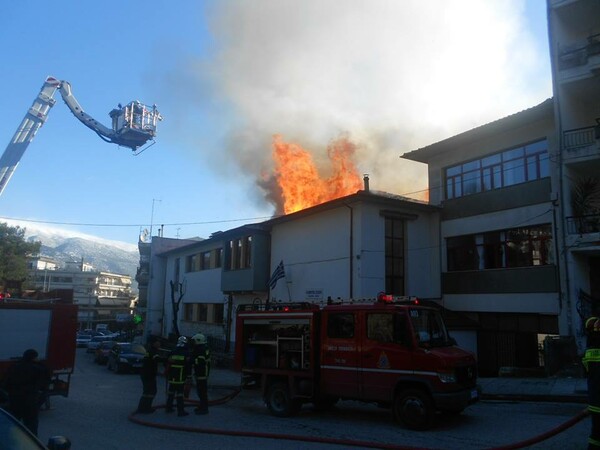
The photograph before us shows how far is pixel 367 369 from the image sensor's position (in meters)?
9.93

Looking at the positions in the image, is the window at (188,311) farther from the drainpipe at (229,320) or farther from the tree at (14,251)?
the tree at (14,251)

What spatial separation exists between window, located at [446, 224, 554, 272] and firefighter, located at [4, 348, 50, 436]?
16.5 m

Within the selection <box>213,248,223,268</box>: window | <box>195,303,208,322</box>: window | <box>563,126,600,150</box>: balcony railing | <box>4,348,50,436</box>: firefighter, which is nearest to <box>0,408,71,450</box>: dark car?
<box>4,348,50,436</box>: firefighter

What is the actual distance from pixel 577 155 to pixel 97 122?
2018cm

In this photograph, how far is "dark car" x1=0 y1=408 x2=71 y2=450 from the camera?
3637mm

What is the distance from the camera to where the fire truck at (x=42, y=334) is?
10945 mm

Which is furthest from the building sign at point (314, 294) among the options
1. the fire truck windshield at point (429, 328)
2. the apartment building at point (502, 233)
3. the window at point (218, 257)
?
the fire truck windshield at point (429, 328)

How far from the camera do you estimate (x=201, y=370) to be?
11.3m

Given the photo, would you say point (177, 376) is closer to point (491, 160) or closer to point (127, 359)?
point (127, 359)

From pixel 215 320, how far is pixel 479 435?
2410 cm

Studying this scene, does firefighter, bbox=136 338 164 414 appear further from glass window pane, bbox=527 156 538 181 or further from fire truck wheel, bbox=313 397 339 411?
glass window pane, bbox=527 156 538 181

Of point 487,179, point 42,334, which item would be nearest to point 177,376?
point 42,334

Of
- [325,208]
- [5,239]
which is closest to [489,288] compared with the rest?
[325,208]

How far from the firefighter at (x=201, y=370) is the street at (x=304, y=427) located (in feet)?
0.90
